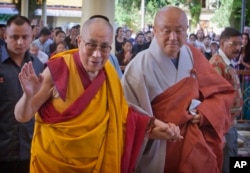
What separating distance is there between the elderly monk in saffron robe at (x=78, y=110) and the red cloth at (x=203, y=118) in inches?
14.9

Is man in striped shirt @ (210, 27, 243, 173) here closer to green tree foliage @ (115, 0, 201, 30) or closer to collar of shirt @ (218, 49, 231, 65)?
collar of shirt @ (218, 49, 231, 65)

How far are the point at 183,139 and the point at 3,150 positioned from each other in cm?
115

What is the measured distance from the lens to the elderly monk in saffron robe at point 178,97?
8.34ft

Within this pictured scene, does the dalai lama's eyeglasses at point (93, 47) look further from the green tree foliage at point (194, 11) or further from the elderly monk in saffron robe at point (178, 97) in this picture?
the green tree foliage at point (194, 11)

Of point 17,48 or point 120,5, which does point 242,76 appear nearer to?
point 17,48

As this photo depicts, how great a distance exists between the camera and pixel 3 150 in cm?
284

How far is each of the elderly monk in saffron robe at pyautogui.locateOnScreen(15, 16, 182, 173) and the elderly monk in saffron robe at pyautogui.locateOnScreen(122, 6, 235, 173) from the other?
314 millimetres

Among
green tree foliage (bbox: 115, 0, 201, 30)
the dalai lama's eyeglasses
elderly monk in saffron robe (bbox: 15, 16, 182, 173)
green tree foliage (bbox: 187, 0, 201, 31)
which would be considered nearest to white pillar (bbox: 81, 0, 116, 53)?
elderly monk in saffron robe (bbox: 15, 16, 182, 173)

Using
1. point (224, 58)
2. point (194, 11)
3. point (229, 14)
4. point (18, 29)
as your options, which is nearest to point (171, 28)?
point (18, 29)

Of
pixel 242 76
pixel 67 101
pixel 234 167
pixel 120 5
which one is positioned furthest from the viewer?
pixel 120 5

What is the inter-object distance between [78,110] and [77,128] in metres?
0.09

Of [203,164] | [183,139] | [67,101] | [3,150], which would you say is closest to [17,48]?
[3,150]

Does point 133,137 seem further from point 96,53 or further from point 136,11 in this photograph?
point 136,11

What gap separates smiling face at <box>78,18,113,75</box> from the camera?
2189 millimetres
